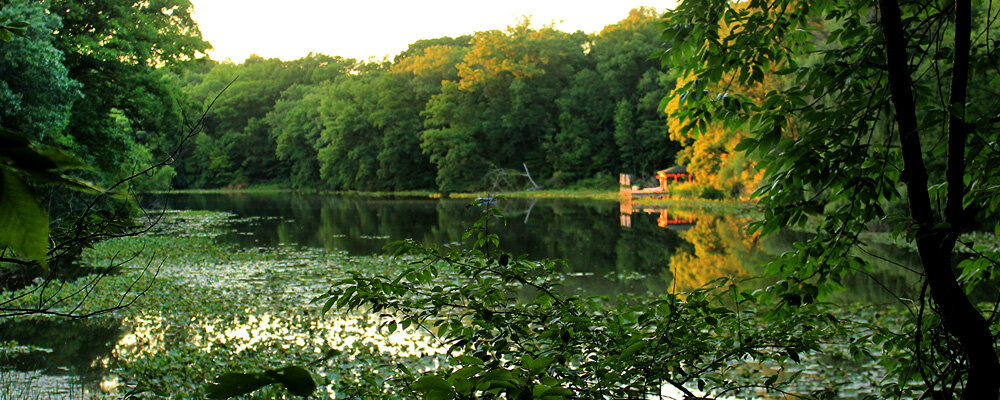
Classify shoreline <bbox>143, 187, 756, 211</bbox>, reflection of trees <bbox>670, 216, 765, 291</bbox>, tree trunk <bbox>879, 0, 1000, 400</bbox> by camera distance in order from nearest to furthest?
1. tree trunk <bbox>879, 0, 1000, 400</bbox>
2. reflection of trees <bbox>670, 216, 765, 291</bbox>
3. shoreline <bbox>143, 187, 756, 211</bbox>

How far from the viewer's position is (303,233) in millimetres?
20359

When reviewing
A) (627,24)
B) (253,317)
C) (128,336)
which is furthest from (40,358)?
(627,24)

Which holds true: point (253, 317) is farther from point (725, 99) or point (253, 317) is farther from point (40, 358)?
point (725, 99)

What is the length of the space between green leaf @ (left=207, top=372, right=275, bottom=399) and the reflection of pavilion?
20918 mm

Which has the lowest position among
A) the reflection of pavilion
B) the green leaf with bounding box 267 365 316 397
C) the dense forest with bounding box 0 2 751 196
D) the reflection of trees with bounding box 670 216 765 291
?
the reflection of pavilion

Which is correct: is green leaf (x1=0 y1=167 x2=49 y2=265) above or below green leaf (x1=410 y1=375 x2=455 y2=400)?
above

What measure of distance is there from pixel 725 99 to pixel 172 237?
730 inches

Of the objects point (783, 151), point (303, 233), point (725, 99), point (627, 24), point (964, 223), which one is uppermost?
point (627, 24)

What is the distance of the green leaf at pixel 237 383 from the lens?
2.87 ft

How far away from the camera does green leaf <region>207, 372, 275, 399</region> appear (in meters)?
0.88

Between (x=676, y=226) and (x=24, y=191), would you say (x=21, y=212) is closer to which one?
(x=24, y=191)

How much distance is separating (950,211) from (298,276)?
37.4 ft

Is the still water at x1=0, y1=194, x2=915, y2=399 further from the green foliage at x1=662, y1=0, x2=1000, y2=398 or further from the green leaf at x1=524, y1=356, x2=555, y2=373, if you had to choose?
the green leaf at x1=524, y1=356, x2=555, y2=373

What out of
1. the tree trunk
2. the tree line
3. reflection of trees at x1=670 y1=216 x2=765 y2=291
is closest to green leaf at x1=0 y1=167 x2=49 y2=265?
the tree trunk
